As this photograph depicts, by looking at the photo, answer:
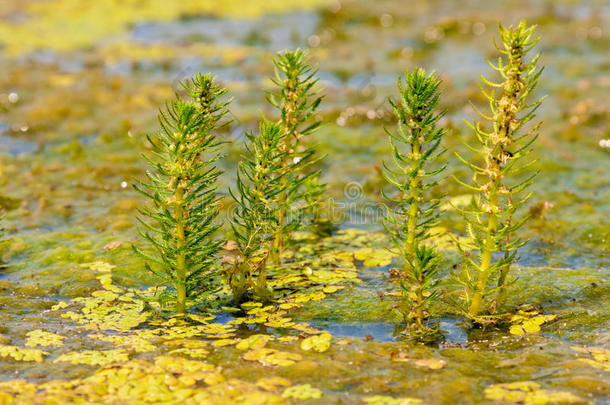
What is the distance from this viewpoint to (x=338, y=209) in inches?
337

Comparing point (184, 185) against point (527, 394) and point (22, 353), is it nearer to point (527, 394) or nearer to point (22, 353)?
point (22, 353)

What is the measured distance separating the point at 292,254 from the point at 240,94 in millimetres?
6959

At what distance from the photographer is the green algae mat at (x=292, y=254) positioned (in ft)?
15.7

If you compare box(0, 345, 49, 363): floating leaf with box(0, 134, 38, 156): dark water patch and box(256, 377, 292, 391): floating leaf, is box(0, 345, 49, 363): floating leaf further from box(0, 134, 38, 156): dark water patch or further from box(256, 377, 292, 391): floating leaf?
box(0, 134, 38, 156): dark water patch

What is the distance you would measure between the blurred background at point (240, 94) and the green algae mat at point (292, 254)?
5cm

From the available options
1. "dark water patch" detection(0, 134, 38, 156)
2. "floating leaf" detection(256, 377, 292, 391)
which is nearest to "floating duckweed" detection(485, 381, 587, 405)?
"floating leaf" detection(256, 377, 292, 391)

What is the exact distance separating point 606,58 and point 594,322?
444 inches

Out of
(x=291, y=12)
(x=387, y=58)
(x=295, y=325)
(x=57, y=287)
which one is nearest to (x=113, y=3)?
(x=291, y=12)

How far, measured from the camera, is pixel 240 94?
1339 centimetres

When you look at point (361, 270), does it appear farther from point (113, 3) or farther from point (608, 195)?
point (113, 3)

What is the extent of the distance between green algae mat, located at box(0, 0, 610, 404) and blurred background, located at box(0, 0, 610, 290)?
0.05 metres

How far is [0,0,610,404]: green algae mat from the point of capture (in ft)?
15.7

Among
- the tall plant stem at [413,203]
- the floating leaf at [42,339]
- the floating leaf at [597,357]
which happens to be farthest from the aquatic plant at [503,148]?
the floating leaf at [42,339]

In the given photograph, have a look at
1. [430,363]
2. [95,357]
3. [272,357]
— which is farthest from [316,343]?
[95,357]
